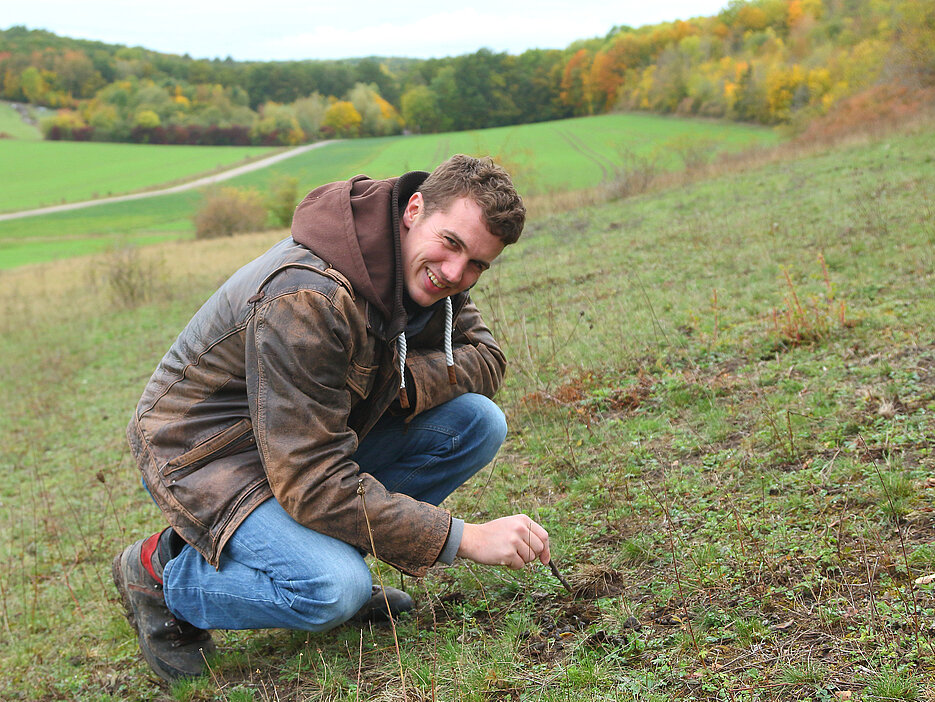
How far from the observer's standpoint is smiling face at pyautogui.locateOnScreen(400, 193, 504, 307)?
2.41 metres

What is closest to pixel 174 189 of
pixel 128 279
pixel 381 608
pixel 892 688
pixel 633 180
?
pixel 128 279

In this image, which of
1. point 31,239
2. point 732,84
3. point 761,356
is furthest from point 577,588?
point 732,84

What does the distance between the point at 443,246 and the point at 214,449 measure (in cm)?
102

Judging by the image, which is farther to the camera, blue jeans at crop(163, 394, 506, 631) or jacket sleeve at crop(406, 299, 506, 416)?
jacket sleeve at crop(406, 299, 506, 416)

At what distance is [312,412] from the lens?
2219 mm

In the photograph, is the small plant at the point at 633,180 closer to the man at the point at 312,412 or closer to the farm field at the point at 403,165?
the farm field at the point at 403,165

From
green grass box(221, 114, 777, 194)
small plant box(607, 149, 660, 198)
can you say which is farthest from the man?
green grass box(221, 114, 777, 194)

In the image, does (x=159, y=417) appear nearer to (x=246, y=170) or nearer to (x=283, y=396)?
(x=283, y=396)

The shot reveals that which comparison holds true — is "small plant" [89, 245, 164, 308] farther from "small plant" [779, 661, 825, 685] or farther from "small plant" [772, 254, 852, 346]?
"small plant" [779, 661, 825, 685]

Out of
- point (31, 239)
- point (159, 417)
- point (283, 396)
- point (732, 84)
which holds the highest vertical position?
point (732, 84)

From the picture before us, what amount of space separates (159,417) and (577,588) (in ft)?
5.36

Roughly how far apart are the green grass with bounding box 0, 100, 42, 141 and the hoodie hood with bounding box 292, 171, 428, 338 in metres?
85.7

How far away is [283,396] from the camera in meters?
2.20

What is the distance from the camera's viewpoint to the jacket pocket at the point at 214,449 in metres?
2.43
